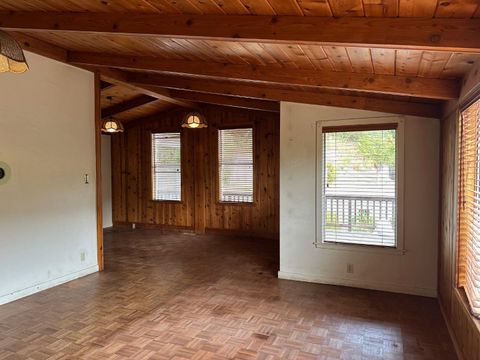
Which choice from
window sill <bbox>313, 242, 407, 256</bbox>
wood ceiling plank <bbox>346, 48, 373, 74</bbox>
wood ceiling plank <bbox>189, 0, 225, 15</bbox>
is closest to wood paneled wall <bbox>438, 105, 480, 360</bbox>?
window sill <bbox>313, 242, 407, 256</bbox>

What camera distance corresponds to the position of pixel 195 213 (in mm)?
7699

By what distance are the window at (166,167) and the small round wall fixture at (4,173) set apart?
14.2ft

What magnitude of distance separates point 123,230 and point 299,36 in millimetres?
6921

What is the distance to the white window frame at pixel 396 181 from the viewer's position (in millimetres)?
3914

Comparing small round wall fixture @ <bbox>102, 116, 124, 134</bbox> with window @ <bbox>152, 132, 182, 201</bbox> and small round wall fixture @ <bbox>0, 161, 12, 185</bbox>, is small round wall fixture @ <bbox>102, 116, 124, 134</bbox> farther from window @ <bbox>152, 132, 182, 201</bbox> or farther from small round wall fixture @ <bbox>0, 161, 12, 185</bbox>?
small round wall fixture @ <bbox>0, 161, 12, 185</bbox>

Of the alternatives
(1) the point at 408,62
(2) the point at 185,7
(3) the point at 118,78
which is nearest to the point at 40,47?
(3) the point at 118,78

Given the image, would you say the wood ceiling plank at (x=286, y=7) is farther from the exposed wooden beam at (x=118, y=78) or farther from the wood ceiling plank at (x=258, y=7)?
the exposed wooden beam at (x=118, y=78)

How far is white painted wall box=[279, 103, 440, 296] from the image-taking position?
3.84 m

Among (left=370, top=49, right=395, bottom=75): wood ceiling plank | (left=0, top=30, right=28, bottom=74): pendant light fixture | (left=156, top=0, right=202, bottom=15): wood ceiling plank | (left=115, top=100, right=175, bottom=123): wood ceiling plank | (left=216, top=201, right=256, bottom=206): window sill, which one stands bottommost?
(left=216, top=201, right=256, bottom=206): window sill

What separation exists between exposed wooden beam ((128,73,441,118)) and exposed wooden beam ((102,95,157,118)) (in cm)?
168

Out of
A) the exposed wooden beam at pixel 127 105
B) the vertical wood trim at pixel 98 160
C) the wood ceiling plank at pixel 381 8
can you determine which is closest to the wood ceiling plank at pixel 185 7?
the wood ceiling plank at pixel 381 8

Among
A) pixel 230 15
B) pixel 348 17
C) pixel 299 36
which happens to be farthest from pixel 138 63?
pixel 348 17

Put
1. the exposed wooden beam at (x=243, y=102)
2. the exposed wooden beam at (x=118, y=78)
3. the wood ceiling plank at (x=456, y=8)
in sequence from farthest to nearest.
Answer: the exposed wooden beam at (x=243, y=102)
the exposed wooden beam at (x=118, y=78)
the wood ceiling plank at (x=456, y=8)

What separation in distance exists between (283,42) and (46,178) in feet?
10.7
